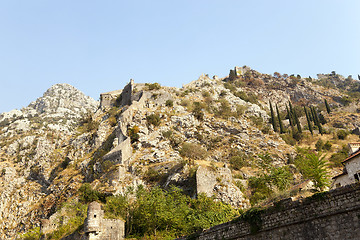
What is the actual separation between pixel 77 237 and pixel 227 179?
2015cm

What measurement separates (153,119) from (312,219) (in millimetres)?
43786

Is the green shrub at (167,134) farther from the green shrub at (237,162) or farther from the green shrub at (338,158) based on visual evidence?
the green shrub at (338,158)

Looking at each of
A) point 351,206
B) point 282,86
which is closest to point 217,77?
point 282,86

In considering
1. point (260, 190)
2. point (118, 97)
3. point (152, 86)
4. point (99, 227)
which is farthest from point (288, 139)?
point (99, 227)

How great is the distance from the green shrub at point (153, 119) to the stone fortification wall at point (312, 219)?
39942 mm

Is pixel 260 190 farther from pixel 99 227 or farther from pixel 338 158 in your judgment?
pixel 338 158

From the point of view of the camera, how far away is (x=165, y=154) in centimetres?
4731

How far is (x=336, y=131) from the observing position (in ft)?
235

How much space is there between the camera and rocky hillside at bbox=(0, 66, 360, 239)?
37.5 metres

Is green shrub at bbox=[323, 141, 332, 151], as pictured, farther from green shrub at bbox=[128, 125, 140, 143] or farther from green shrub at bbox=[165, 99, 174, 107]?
green shrub at bbox=[128, 125, 140, 143]

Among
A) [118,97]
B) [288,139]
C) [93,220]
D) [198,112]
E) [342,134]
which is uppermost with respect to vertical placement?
[118,97]

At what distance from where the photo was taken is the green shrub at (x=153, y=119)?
5477 centimetres

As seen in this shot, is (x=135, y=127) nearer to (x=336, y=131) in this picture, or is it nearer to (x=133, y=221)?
(x=133, y=221)

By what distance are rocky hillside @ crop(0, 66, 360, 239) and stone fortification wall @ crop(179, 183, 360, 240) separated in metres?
12.7
